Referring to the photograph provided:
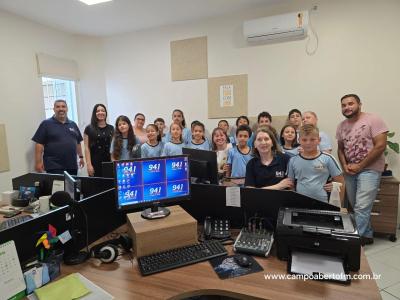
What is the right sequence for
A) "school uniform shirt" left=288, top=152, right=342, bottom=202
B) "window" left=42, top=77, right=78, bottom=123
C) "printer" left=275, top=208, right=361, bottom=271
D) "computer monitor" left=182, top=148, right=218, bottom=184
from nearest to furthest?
"printer" left=275, top=208, right=361, bottom=271, "computer monitor" left=182, top=148, right=218, bottom=184, "school uniform shirt" left=288, top=152, right=342, bottom=202, "window" left=42, top=77, right=78, bottom=123

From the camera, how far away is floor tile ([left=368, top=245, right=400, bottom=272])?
2673mm

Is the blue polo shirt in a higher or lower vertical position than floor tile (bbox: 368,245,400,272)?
higher

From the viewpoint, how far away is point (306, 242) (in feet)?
4.07

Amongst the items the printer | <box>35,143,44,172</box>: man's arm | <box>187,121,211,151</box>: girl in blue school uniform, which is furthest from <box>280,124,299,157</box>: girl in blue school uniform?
<box>35,143,44,172</box>: man's arm

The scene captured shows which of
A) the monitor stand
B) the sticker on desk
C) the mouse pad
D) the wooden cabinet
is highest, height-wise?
the monitor stand

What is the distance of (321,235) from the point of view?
121 centimetres

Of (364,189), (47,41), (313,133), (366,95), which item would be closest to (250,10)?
(366,95)

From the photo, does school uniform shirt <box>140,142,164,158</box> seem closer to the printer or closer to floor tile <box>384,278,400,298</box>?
the printer

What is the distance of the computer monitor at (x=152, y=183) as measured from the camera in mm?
1490

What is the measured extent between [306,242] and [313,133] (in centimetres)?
121

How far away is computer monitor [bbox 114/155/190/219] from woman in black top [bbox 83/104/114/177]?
2457 millimetres

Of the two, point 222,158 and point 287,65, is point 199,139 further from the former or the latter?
point 287,65

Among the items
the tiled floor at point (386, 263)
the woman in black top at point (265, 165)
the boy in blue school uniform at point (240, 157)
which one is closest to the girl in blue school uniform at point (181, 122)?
the boy in blue school uniform at point (240, 157)

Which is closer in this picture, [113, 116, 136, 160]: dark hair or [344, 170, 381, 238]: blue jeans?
[344, 170, 381, 238]: blue jeans
